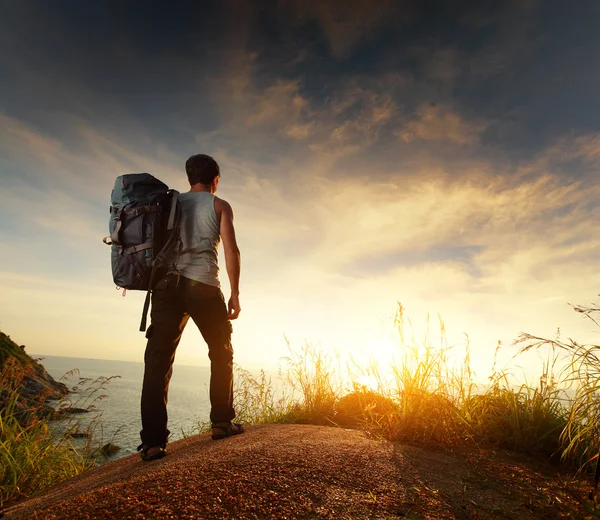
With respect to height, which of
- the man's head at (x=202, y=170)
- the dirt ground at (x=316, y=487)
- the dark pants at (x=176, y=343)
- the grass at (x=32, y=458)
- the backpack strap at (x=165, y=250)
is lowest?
the grass at (x=32, y=458)

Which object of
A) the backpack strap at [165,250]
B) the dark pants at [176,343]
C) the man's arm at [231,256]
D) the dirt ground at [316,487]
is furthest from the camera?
the man's arm at [231,256]

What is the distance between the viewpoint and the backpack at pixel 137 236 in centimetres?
340

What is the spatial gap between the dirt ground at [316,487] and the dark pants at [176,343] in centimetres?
41

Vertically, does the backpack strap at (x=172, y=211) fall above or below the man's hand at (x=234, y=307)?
above

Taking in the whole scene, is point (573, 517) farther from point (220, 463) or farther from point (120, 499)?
point (120, 499)

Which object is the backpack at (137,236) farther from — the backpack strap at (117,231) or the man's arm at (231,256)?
the man's arm at (231,256)

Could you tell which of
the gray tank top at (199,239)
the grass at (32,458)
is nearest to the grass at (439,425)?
the grass at (32,458)

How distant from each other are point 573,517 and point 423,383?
73.0 inches

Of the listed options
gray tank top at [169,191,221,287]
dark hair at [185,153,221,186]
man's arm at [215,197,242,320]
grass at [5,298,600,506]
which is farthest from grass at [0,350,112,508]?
dark hair at [185,153,221,186]

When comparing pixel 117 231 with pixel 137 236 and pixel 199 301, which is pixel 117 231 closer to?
pixel 137 236

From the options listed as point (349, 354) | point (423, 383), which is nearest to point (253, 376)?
point (349, 354)

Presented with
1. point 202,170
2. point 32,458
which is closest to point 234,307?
point 202,170

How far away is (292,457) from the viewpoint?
8.29 ft

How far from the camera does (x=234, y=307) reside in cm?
370
